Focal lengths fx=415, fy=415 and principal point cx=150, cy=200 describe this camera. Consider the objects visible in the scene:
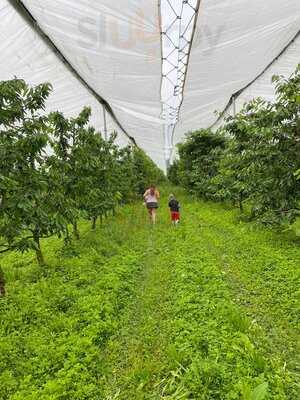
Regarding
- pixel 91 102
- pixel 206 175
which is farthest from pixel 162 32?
pixel 206 175

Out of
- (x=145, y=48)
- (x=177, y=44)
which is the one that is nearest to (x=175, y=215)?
(x=177, y=44)

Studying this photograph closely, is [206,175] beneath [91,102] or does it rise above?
beneath

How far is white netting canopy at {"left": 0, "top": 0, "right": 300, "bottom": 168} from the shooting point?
891 cm

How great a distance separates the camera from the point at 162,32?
10.3 meters

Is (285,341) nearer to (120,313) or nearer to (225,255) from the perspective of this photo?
(120,313)

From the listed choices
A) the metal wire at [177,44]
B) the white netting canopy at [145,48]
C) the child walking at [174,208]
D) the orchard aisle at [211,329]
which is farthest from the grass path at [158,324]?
the metal wire at [177,44]

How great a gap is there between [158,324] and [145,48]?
7247 mm

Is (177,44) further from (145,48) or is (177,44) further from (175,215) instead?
Answer: (175,215)

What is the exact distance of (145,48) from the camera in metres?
10.7

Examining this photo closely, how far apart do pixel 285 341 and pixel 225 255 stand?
4538 mm

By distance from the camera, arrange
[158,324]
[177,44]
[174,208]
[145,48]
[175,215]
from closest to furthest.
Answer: [158,324] → [145,48] → [177,44] → [174,208] → [175,215]

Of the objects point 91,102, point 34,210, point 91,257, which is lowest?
point 91,257

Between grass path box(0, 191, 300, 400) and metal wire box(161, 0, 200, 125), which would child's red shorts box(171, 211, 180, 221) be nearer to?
metal wire box(161, 0, 200, 125)

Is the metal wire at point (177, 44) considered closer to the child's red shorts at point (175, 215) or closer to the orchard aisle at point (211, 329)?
the child's red shorts at point (175, 215)
